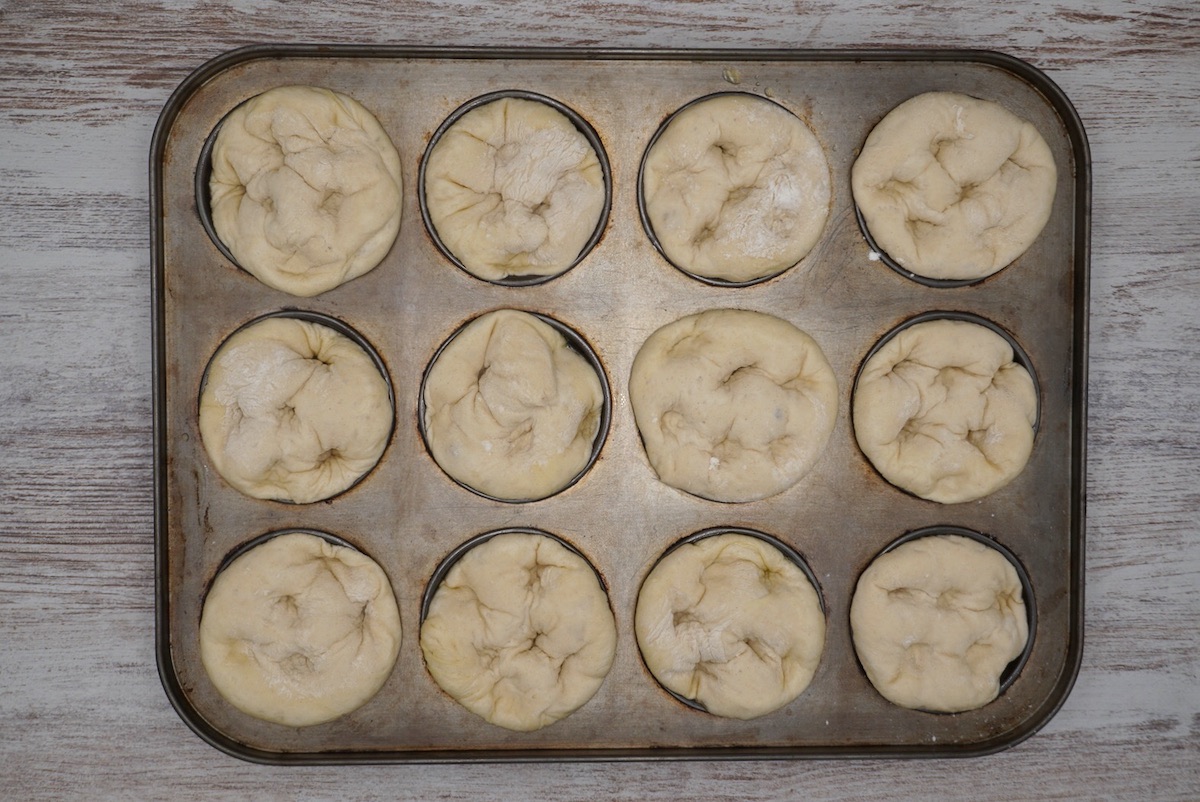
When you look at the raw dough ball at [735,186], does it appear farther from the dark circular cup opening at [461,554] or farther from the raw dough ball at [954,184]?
the dark circular cup opening at [461,554]

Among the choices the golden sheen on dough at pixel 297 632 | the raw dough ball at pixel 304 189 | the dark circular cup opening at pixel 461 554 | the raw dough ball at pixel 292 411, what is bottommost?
the golden sheen on dough at pixel 297 632

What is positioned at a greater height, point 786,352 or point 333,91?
point 333,91

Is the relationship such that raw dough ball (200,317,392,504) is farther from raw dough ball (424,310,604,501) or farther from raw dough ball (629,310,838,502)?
raw dough ball (629,310,838,502)

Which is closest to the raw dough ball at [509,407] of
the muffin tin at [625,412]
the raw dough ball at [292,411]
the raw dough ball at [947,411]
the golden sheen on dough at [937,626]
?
the muffin tin at [625,412]

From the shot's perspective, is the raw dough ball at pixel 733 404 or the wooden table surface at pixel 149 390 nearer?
the raw dough ball at pixel 733 404

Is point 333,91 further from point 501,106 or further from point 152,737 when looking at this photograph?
point 152,737

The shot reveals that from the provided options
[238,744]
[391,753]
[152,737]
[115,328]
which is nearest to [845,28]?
[115,328]
